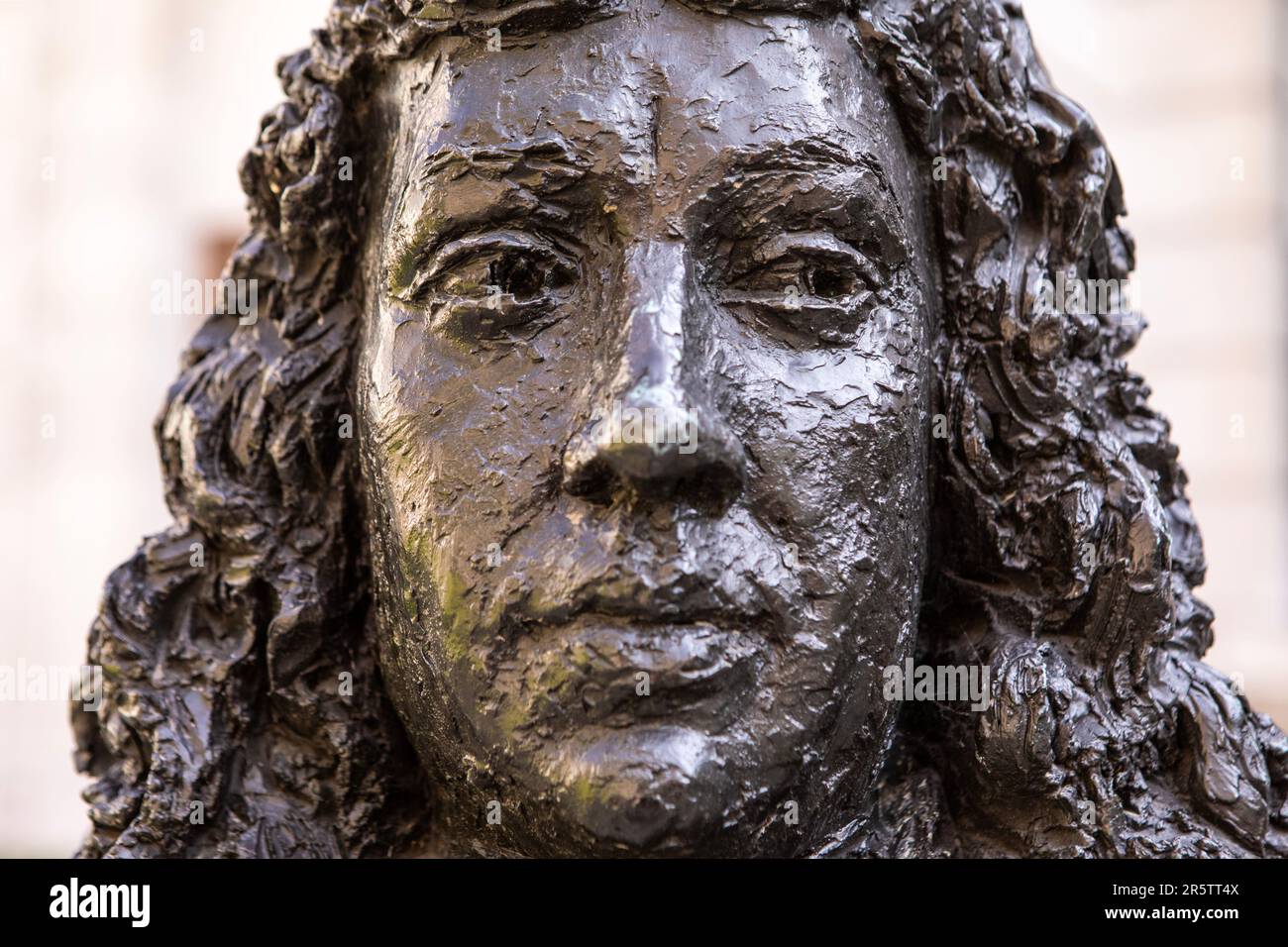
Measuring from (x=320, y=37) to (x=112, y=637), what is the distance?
153 centimetres

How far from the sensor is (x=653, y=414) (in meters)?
2.97

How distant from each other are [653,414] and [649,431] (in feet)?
0.13

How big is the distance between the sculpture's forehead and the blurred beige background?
589 cm

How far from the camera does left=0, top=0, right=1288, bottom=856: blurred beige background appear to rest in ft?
29.1

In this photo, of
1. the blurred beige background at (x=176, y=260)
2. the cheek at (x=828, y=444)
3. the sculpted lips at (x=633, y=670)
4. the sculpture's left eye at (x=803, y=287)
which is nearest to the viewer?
the sculpted lips at (x=633, y=670)

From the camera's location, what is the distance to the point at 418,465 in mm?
3320

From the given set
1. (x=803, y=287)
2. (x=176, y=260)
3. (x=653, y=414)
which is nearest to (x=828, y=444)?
(x=803, y=287)

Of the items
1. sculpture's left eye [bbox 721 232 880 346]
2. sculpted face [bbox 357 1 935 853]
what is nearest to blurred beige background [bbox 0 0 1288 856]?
sculpted face [bbox 357 1 935 853]

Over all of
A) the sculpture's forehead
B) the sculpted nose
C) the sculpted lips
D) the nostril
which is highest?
the sculpture's forehead

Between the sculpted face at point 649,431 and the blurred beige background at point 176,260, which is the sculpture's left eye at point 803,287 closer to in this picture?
the sculpted face at point 649,431

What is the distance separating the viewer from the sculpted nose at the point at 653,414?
2959mm

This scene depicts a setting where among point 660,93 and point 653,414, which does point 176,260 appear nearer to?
point 660,93

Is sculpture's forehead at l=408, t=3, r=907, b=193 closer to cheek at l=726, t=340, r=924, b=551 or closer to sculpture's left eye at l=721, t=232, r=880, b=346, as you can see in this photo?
sculpture's left eye at l=721, t=232, r=880, b=346

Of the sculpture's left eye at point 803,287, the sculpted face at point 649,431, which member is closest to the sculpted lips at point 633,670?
the sculpted face at point 649,431
